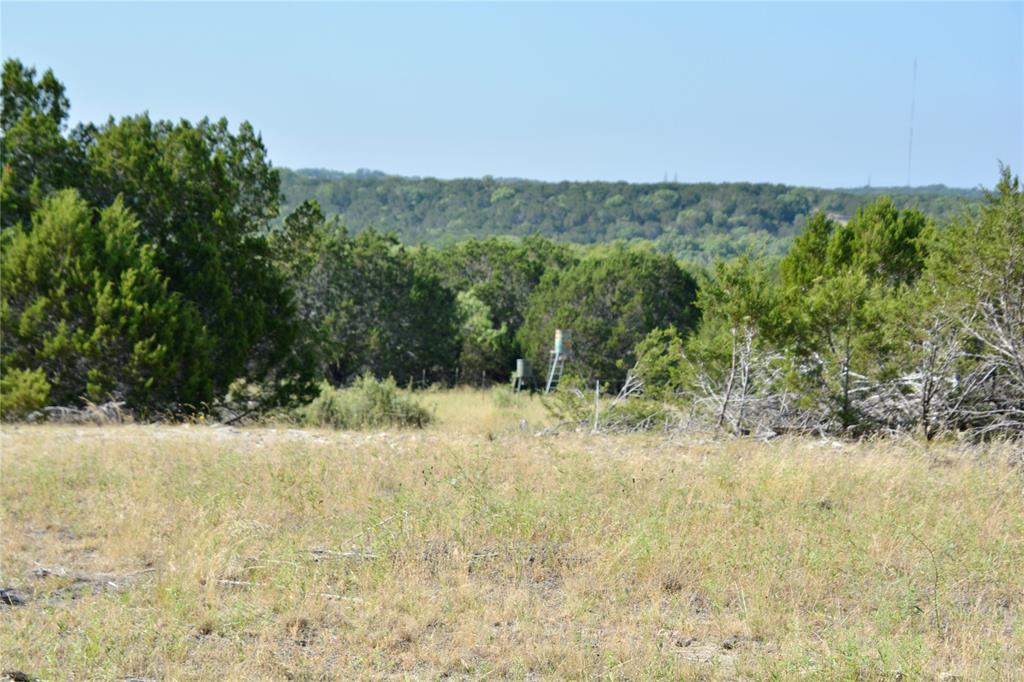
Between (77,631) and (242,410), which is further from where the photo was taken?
(242,410)

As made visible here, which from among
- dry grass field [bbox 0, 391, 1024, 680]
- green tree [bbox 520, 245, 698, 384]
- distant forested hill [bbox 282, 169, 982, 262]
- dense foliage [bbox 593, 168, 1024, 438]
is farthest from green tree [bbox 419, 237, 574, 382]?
distant forested hill [bbox 282, 169, 982, 262]

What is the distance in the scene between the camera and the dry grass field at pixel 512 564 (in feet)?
13.9

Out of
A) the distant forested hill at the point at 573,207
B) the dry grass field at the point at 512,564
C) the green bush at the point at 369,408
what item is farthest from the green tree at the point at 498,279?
the distant forested hill at the point at 573,207

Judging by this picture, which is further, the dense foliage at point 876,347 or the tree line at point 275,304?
the tree line at point 275,304

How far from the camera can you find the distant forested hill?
80.6m

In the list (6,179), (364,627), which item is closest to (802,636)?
(364,627)

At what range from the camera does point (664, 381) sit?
39.6 ft

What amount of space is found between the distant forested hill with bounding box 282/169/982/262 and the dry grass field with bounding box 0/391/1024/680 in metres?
66.1

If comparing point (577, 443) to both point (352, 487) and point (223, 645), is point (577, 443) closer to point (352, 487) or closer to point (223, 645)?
point (352, 487)

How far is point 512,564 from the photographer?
18.1 ft

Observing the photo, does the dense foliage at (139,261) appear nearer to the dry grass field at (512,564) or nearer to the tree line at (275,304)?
the tree line at (275,304)

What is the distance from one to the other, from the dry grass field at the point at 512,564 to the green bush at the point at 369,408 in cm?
682

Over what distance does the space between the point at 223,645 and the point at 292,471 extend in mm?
2928

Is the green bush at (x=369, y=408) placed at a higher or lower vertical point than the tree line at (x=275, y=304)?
lower
